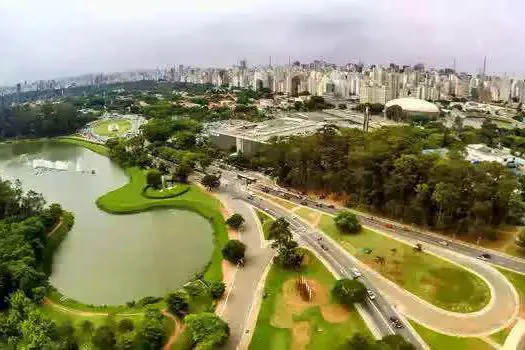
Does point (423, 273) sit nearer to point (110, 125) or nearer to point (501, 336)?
point (501, 336)

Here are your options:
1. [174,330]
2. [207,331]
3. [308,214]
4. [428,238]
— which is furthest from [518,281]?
[174,330]

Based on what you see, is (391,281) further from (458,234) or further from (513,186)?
(513,186)

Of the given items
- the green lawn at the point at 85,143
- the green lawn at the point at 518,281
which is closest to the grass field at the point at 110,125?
the green lawn at the point at 85,143

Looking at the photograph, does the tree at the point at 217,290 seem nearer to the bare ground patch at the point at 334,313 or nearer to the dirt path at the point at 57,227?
the bare ground patch at the point at 334,313

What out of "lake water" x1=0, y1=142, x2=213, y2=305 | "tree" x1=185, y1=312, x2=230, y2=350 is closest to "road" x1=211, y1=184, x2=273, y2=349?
"tree" x1=185, y1=312, x2=230, y2=350

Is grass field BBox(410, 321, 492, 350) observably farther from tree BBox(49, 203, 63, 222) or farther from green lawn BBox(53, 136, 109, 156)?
green lawn BBox(53, 136, 109, 156)
